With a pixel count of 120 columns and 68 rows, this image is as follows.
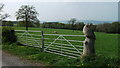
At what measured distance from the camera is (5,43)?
12.0 metres

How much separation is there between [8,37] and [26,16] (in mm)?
24603

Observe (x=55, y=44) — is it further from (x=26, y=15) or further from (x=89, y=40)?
(x=26, y=15)

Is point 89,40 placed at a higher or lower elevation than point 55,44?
higher

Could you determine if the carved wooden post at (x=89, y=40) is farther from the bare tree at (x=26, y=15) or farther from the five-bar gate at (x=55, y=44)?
the bare tree at (x=26, y=15)

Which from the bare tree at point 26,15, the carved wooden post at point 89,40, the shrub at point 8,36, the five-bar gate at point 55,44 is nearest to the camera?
the carved wooden post at point 89,40

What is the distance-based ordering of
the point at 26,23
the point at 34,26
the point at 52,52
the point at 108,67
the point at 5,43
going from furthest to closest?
the point at 34,26 → the point at 26,23 → the point at 5,43 → the point at 52,52 → the point at 108,67

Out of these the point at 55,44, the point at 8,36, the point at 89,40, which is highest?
the point at 89,40

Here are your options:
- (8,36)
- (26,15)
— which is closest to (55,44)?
(8,36)

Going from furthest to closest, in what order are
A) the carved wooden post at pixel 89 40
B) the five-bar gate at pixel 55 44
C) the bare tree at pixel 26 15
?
the bare tree at pixel 26 15 → the five-bar gate at pixel 55 44 → the carved wooden post at pixel 89 40

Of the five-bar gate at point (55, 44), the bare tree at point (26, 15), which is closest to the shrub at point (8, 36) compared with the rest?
the five-bar gate at point (55, 44)

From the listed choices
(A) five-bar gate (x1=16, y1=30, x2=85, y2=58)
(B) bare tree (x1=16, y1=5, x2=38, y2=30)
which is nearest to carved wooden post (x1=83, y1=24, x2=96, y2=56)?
(A) five-bar gate (x1=16, y1=30, x2=85, y2=58)

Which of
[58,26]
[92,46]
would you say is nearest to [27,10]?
[58,26]

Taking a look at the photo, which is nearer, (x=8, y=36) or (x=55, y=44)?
(x=55, y=44)

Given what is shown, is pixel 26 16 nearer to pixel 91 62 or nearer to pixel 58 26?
pixel 58 26
